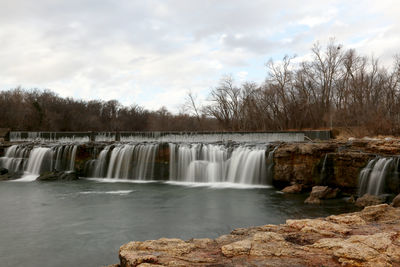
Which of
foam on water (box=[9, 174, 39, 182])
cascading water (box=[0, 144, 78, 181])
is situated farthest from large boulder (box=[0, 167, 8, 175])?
foam on water (box=[9, 174, 39, 182])

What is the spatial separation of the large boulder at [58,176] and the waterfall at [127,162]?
→ 138 cm

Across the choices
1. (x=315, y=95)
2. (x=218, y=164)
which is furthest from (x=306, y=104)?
(x=218, y=164)

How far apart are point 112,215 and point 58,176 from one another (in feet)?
33.7

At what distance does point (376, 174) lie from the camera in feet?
42.3

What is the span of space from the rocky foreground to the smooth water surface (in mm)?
3070

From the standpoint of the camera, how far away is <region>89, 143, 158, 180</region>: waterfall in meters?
19.5

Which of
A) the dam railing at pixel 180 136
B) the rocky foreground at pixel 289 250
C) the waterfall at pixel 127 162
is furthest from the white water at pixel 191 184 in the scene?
the rocky foreground at pixel 289 250

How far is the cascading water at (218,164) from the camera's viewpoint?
1678 cm

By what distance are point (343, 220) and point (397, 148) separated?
10193mm

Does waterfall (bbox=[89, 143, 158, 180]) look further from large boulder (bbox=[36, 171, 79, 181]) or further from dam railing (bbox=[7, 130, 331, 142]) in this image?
dam railing (bbox=[7, 130, 331, 142])

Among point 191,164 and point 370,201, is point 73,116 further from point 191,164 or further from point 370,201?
point 370,201

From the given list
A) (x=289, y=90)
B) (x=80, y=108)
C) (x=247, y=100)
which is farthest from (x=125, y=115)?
(x=289, y=90)

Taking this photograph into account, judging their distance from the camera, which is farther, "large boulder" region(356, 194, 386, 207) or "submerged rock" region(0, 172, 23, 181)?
"submerged rock" region(0, 172, 23, 181)

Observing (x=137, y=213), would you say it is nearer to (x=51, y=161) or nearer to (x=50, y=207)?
(x=50, y=207)
